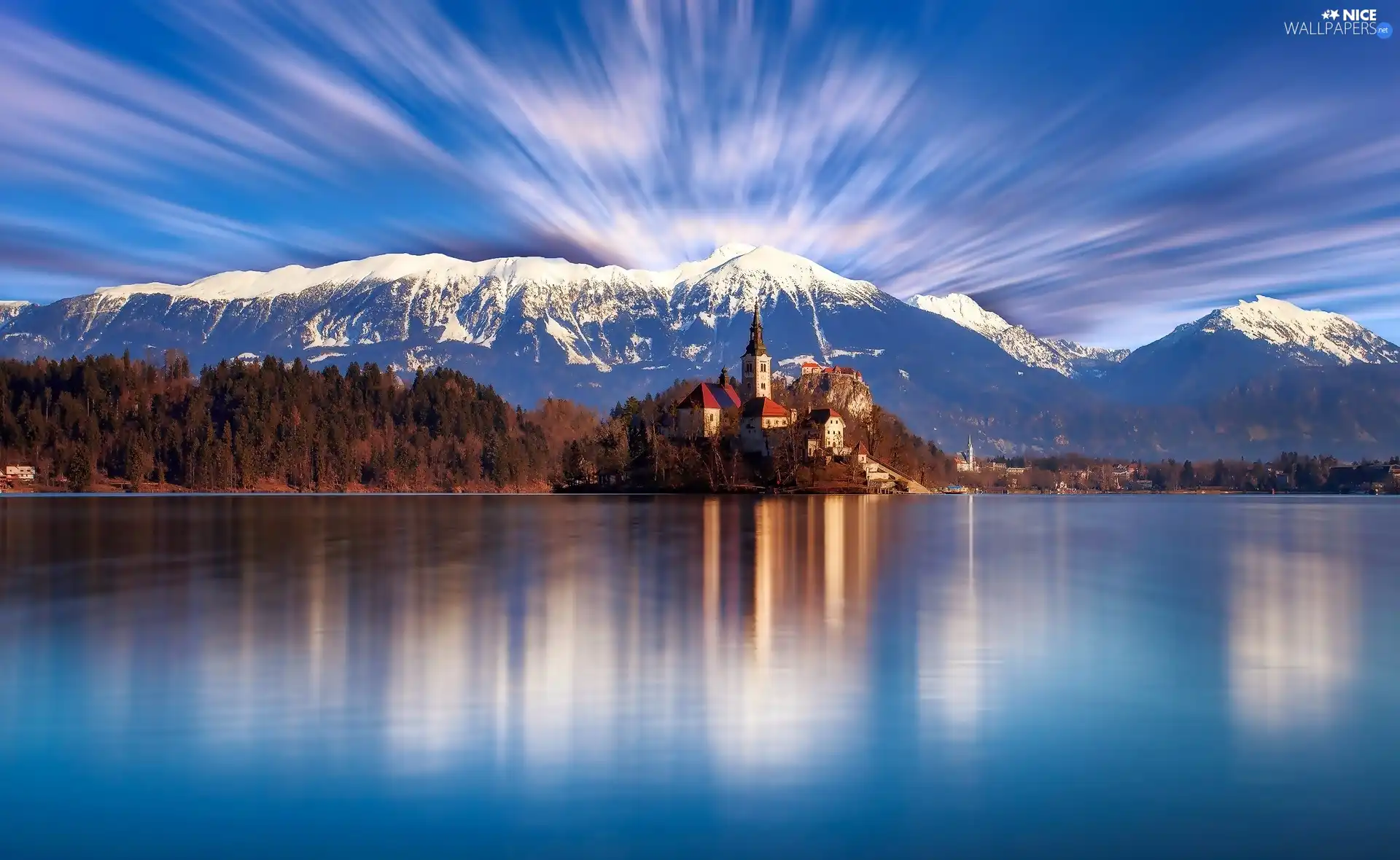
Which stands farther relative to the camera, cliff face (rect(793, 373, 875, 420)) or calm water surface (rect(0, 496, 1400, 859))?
cliff face (rect(793, 373, 875, 420))

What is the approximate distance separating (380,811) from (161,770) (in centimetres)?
362

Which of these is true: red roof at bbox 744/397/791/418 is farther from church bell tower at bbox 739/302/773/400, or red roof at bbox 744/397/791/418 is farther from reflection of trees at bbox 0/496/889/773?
reflection of trees at bbox 0/496/889/773

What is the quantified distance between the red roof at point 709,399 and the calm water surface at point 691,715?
415 feet

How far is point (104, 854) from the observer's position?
996cm

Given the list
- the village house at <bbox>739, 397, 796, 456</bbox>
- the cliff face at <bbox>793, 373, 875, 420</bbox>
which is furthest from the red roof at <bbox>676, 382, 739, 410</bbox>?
the cliff face at <bbox>793, 373, 875, 420</bbox>

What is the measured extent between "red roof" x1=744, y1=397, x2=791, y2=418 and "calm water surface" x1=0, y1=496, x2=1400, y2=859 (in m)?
122

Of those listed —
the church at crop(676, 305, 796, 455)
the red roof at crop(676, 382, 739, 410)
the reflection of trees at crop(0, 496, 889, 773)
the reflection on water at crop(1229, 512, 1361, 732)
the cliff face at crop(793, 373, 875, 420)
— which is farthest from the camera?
the cliff face at crop(793, 373, 875, 420)

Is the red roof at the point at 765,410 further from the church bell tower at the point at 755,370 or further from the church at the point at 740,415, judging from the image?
the church bell tower at the point at 755,370

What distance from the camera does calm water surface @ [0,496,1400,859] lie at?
1066 cm

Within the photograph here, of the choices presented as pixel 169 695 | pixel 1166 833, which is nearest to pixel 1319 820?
pixel 1166 833

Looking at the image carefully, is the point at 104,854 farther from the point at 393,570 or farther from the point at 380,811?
the point at 393,570

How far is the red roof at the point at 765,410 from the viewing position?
525 ft

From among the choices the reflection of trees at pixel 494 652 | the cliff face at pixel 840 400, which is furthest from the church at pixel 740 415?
the reflection of trees at pixel 494 652

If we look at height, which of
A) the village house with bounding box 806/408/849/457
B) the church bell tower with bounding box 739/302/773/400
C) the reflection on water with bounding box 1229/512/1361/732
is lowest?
the reflection on water with bounding box 1229/512/1361/732
